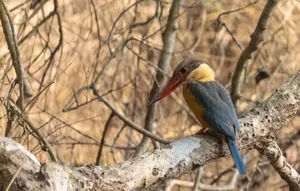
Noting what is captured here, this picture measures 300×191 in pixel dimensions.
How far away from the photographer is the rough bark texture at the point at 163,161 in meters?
1.76

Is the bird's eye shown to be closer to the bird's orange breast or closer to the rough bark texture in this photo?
the bird's orange breast

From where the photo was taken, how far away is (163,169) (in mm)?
2158

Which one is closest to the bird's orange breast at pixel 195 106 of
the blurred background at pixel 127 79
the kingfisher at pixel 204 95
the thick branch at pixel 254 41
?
the kingfisher at pixel 204 95

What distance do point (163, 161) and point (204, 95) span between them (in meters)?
0.89

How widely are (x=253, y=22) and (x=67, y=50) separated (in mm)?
2349

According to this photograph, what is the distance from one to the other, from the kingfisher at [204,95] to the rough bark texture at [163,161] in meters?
0.13

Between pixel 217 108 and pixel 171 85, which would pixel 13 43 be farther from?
pixel 217 108

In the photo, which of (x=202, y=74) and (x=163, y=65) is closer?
(x=202, y=74)

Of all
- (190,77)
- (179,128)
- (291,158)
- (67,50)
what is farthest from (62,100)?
(190,77)

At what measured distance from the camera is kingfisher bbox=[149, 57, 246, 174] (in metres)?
2.84

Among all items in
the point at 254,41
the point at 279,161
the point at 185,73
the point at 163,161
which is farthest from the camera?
the point at 254,41

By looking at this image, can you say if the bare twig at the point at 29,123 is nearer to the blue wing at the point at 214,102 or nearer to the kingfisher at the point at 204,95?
the kingfisher at the point at 204,95

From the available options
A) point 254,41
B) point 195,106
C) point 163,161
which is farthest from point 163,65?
point 163,161

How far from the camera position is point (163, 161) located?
2.17 meters
